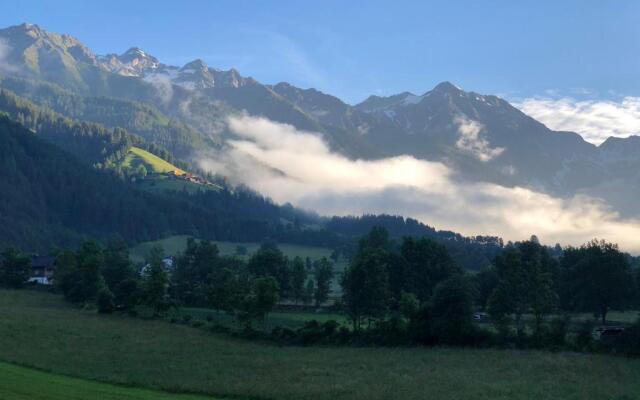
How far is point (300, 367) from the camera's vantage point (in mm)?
51188

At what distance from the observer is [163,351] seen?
5728 centimetres

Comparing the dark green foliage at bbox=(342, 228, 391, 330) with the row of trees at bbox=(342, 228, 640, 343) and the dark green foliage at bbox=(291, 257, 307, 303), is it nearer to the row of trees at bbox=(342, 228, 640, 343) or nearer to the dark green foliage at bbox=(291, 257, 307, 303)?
the row of trees at bbox=(342, 228, 640, 343)

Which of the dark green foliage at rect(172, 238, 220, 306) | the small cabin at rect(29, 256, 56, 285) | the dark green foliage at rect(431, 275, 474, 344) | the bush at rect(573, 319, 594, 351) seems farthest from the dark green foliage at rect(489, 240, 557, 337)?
the small cabin at rect(29, 256, 56, 285)

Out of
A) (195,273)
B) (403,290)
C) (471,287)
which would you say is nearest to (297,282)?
(195,273)

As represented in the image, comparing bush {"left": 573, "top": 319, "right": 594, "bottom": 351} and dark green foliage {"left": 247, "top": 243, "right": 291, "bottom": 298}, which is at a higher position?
dark green foliage {"left": 247, "top": 243, "right": 291, "bottom": 298}

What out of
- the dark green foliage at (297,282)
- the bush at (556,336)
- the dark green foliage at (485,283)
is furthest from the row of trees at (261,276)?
the bush at (556,336)

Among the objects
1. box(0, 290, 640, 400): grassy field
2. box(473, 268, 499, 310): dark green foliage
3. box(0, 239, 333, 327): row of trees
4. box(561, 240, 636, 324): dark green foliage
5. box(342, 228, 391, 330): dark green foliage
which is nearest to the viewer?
A: box(0, 290, 640, 400): grassy field

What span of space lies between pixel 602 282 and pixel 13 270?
11698cm

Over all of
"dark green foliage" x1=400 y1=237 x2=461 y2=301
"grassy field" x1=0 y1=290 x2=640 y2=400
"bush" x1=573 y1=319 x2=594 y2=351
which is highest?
"dark green foliage" x1=400 y1=237 x2=461 y2=301

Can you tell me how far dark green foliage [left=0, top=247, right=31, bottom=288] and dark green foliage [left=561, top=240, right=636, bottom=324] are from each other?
110890 millimetres

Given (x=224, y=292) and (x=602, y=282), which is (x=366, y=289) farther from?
(x=602, y=282)

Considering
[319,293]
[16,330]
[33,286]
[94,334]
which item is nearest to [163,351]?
[94,334]

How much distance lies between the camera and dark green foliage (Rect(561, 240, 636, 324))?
324ft

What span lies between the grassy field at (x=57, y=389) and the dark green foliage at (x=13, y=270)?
92994 millimetres
